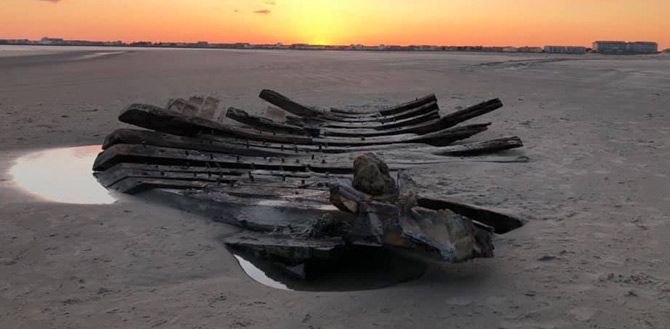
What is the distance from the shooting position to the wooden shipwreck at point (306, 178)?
3.11 meters

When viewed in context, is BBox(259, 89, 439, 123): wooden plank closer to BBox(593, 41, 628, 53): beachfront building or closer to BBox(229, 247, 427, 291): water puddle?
BBox(229, 247, 427, 291): water puddle

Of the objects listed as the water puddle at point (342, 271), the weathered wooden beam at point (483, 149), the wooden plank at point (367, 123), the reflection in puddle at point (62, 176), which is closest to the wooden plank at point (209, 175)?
the reflection in puddle at point (62, 176)

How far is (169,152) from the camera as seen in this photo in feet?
18.2

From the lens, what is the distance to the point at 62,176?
5914 millimetres

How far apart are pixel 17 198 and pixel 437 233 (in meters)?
4.02

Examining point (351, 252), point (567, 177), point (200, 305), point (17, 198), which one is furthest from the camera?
point (567, 177)

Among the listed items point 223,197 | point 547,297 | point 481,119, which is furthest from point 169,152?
point 481,119

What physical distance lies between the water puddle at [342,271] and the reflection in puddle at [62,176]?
85.6 inches

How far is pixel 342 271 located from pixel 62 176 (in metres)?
4.11

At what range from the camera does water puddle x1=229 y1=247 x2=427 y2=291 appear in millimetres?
3123

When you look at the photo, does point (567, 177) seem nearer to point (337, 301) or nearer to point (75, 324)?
point (337, 301)

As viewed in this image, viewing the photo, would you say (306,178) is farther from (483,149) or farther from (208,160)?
(483,149)

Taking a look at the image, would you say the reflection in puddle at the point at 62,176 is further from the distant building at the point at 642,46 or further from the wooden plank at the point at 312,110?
the distant building at the point at 642,46

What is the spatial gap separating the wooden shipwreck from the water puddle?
0.08 meters
